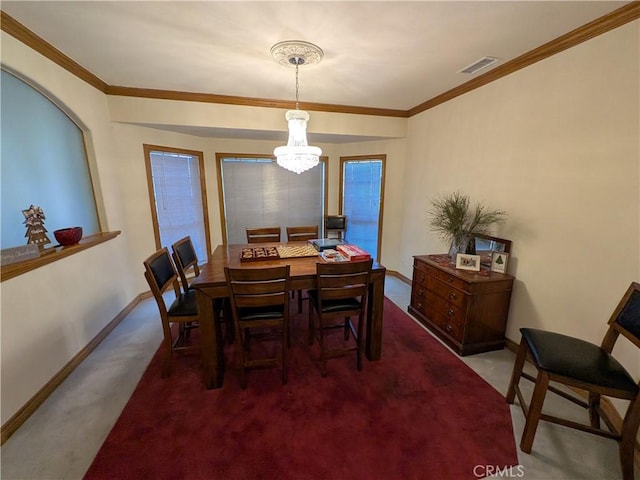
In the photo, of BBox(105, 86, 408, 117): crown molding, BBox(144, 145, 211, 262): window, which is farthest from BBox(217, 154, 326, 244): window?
BBox(105, 86, 408, 117): crown molding

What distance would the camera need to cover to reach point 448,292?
100 inches

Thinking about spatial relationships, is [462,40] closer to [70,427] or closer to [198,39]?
[198,39]

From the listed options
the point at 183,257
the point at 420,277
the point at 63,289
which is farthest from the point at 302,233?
the point at 63,289

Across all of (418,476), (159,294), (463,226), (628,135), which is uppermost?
(628,135)

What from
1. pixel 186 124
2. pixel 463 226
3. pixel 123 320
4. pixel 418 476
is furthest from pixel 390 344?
pixel 186 124

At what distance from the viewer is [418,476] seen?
1423 mm

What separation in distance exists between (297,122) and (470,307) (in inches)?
88.7

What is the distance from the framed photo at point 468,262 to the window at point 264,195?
2565 mm

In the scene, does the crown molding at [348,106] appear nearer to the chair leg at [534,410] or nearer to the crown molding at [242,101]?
the crown molding at [242,101]

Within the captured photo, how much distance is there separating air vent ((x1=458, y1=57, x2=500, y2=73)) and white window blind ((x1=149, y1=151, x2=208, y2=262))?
3613mm

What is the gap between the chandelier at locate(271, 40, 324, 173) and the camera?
205cm

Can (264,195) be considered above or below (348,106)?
below

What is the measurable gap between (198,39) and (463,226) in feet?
9.59

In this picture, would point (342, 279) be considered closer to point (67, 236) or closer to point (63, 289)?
point (63, 289)
